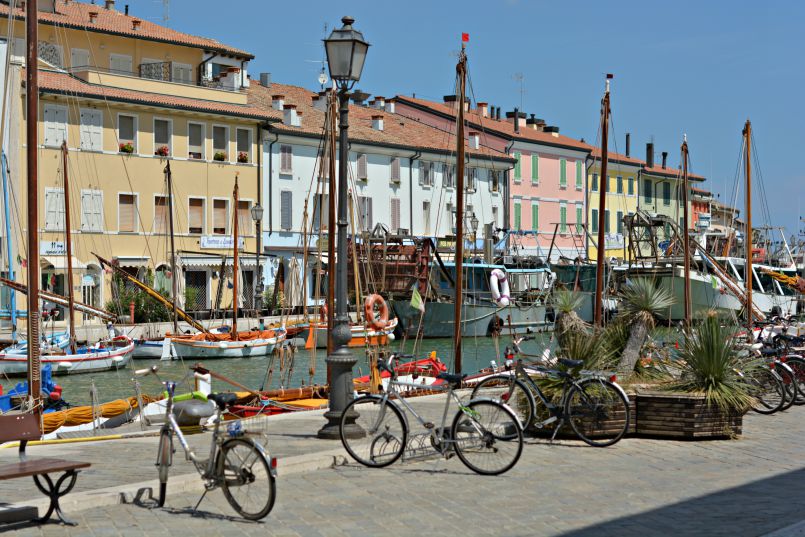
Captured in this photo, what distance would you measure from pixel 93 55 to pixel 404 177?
1966 centimetres

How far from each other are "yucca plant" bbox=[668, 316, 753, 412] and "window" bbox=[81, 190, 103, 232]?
39051mm

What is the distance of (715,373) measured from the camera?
12.6m

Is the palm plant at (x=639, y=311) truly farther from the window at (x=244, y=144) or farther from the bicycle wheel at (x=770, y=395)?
the window at (x=244, y=144)

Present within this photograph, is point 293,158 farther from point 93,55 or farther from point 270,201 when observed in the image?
point 93,55

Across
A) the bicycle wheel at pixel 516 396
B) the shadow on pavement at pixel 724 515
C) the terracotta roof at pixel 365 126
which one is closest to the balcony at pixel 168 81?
the terracotta roof at pixel 365 126

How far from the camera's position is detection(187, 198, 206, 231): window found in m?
52.2

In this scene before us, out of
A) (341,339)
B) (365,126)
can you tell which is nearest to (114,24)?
(365,126)

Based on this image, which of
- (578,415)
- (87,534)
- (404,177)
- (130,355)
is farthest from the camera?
(404,177)

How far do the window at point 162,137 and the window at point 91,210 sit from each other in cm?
352

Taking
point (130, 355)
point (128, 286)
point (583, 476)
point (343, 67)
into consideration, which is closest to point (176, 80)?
point (128, 286)

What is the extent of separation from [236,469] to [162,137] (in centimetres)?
4449

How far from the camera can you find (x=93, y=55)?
162 ft

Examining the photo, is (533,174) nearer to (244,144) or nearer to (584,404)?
(244,144)

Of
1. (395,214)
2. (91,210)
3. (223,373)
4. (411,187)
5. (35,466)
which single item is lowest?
(223,373)
